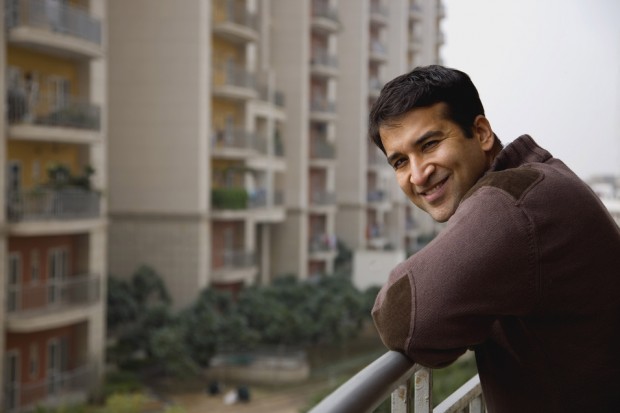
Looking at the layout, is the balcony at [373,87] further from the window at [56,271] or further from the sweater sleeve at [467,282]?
the sweater sleeve at [467,282]

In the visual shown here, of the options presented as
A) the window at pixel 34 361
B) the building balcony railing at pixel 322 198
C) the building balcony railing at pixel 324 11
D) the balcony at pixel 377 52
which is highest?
the building balcony railing at pixel 324 11

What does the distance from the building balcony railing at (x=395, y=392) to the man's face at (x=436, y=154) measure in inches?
16.6

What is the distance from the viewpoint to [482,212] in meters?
1.64

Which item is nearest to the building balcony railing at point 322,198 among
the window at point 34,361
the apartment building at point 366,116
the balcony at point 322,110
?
the apartment building at point 366,116

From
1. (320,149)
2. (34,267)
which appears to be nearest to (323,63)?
(320,149)

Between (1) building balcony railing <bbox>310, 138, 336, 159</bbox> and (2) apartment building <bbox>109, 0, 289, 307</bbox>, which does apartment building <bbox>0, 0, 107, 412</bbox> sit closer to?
(2) apartment building <bbox>109, 0, 289, 307</bbox>

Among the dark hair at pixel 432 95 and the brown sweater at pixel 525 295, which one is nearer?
the brown sweater at pixel 525 295

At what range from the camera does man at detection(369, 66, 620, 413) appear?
1.60m

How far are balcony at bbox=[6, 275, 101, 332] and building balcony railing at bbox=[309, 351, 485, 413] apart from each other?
14.6 m

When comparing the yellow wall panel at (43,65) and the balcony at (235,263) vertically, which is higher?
the yellow wall panel at (43,65)

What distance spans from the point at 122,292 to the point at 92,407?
4216mm

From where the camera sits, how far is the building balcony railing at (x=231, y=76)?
24.6 meters

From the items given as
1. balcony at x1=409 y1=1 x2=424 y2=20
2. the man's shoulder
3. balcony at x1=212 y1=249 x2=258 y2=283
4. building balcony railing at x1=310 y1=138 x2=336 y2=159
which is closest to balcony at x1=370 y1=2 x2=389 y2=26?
balcony at x1=409 y1=1 x2=424 y2=20

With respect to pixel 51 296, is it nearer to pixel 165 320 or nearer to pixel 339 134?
pixel 165 320
